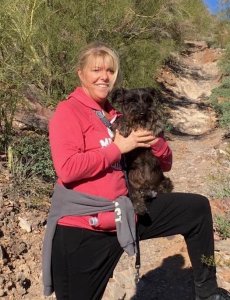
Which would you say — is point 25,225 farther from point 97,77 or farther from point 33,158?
point 97,77

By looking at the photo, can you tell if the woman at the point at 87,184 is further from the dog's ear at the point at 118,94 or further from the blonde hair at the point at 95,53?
the dog's ear at the point at 118,94

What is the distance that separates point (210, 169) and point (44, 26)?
11.8 ft

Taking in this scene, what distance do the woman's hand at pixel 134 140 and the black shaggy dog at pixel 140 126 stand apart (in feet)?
0.26

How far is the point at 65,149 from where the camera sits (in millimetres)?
2342

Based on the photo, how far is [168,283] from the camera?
457 cm

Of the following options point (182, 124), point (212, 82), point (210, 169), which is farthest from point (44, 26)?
point (212, 82)

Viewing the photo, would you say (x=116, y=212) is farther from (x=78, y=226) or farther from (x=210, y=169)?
(x=210, y=169)

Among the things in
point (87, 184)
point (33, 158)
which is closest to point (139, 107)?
point (87, 184)

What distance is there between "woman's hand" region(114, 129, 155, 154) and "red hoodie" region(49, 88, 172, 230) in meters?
0.05

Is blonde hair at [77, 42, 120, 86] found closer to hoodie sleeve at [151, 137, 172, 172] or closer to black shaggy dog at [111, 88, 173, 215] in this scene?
black shaggy dog at [111, 88, 173, 215]

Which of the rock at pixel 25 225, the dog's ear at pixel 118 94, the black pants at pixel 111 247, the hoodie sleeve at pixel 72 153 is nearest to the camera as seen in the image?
the hoodie sleeve at pixel 72 153

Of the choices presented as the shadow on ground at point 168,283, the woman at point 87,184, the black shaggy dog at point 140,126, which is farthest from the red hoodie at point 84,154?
the shadow on ground at point 168,283

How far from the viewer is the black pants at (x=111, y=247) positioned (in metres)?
2.49

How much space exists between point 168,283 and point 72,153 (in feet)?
8.58
